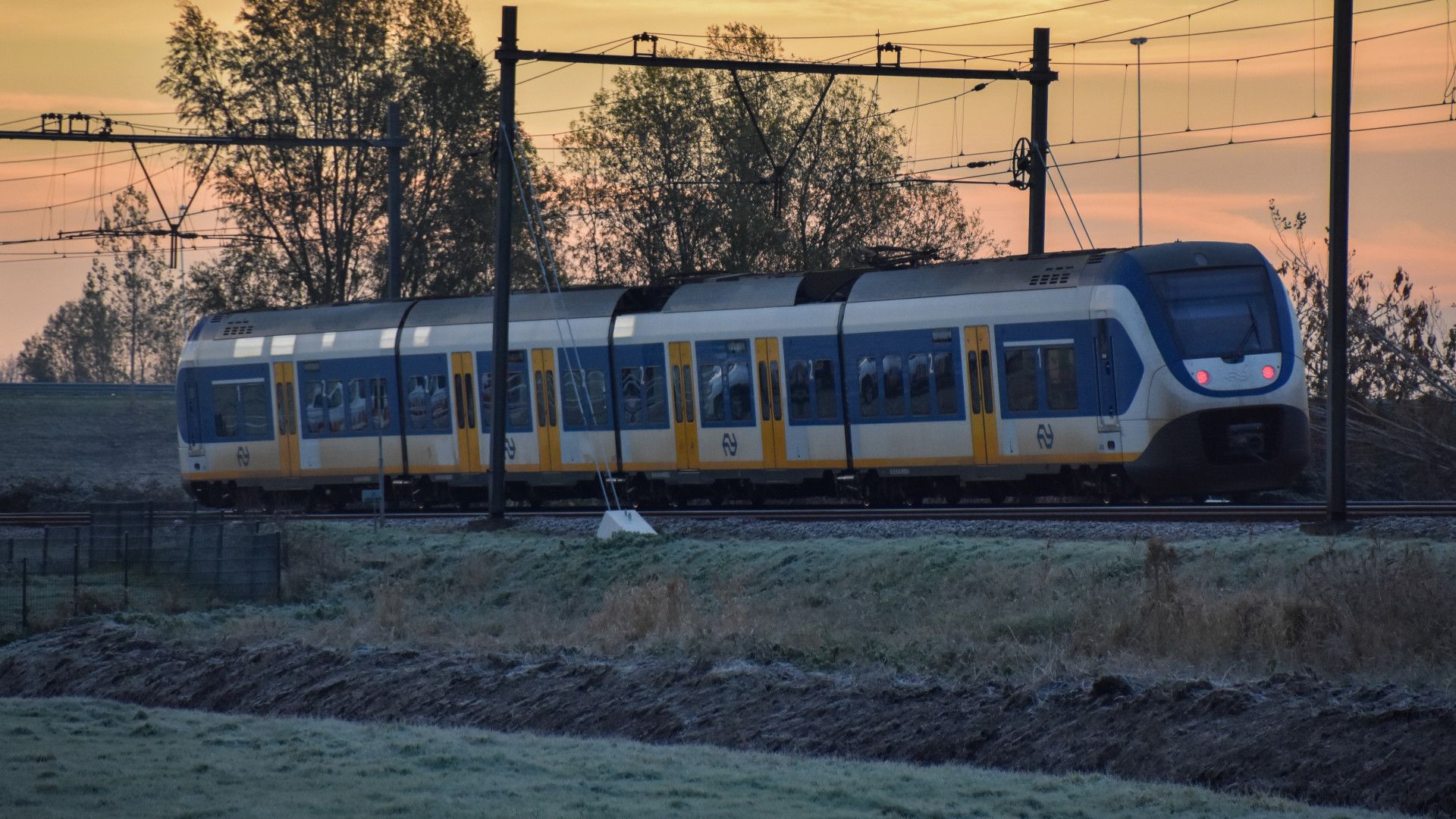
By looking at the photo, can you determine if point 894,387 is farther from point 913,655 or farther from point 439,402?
point 913,655

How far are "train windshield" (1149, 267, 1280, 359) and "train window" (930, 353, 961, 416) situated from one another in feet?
11.9

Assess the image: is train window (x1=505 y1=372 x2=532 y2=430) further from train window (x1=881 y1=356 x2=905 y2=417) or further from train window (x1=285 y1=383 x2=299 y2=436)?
train window (x1=881 y1=356 x2=905 y2=417)

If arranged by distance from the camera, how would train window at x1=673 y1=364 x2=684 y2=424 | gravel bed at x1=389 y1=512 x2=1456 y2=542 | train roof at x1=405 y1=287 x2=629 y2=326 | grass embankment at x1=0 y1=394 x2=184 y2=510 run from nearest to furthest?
gravel bed at x1=389 y1=512 x2=1456 y2=542 < train window at x1=673 y1=364 x2=684 y2=424 < train roof at x1=405 y1=287 x2=629 y2=326 < grass embankment at x1=0 y1=394 x2=184 y2=510

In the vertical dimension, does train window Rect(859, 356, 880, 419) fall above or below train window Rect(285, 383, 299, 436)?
above

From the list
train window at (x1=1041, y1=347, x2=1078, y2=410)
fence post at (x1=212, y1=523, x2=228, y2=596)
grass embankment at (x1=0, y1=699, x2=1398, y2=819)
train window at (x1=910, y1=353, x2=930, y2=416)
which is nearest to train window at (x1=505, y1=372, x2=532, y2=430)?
train window at (x1=910, y1=353, x2=930, y2=416)

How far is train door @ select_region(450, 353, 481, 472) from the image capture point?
3312cm

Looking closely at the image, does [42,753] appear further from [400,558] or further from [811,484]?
[811,484]

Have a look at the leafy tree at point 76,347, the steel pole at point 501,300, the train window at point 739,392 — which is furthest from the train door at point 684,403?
the leafy tree at point 76,347

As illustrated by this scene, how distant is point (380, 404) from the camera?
114 ft

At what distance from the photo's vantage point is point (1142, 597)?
16172 millimetres

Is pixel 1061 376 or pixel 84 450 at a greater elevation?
pixel 1061 376

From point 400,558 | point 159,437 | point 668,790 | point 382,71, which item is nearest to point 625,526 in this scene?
point 400,558

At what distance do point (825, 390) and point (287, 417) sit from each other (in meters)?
13.0

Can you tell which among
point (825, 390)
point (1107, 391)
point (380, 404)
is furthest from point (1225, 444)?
point (380, 404)
